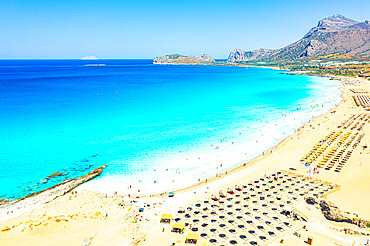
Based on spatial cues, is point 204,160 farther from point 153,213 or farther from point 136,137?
point 136,137

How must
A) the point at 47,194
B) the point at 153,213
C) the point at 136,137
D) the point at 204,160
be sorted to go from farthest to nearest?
the point at 136,137 → the point at 204,160 → the point at 47,194 → the point at 153,213

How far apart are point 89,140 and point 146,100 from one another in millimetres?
48055

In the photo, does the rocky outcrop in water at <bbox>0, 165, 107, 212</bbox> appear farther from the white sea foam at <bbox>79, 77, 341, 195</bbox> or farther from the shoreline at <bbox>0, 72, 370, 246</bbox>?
the white sea foam at <bbox>79, 77, 341, 195</bbox>

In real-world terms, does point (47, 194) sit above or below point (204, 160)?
below

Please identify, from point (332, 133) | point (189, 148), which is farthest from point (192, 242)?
point (332, 133)

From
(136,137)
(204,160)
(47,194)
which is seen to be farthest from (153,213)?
(136,137)

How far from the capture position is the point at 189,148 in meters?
46.6

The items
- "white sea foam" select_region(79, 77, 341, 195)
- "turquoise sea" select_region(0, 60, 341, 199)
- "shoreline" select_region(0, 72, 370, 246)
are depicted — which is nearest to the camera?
"shoreline" select_region(0, 72, 370, 246)

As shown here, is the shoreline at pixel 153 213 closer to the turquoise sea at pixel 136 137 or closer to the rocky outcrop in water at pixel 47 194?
the rocky outcrop in water at pixel 47 194

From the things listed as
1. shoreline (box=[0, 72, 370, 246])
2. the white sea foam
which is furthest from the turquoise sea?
shoreline (box=[0, 72, 370, 246])

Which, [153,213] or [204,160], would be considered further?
[204,160]

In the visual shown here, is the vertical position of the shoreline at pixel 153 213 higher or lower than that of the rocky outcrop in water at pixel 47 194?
higher

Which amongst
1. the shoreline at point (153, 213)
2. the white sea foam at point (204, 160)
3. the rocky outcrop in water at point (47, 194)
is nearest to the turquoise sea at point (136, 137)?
the white sea foam at point (204, 160)

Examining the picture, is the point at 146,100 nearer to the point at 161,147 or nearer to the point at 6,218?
the point at 161,147
